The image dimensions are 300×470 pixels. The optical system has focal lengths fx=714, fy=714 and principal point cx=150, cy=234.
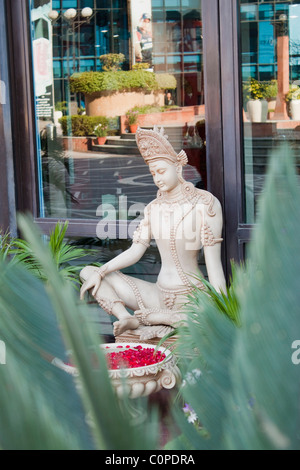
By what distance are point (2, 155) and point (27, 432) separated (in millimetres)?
3870

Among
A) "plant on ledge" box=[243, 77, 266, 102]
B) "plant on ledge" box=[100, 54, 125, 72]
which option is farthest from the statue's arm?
"plant on ledge" box=[100, 54, 125, 72]

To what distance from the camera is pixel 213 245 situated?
329 cm

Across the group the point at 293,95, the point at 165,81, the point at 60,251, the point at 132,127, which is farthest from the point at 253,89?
the point at 60,251

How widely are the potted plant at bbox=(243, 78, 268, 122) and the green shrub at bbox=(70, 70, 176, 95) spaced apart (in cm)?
76

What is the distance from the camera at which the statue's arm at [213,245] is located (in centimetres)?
328

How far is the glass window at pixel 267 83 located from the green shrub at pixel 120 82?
0.77 metres

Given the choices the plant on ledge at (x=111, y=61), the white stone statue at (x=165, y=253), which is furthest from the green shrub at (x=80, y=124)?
the white stone statue at (x=165, y=253)

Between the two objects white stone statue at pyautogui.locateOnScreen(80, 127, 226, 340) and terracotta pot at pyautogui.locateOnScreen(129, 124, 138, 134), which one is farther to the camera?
terracotta pot at pyautogui.locateOnScreen(129, 124, 138, 134)

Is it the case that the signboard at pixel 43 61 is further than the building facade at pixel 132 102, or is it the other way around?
the signboard at pixel 43 61

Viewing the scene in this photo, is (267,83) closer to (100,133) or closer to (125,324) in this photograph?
(100,133)

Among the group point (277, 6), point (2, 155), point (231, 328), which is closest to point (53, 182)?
point (2, 155)

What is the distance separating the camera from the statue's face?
3326mm

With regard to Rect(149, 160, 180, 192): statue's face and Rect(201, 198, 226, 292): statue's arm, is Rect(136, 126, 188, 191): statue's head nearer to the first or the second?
Rect(149, 160, 180, 192): statue's face

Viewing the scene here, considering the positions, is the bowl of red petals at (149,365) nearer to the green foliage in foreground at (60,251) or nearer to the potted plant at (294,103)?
the green foliage in foreground at (60,251)
